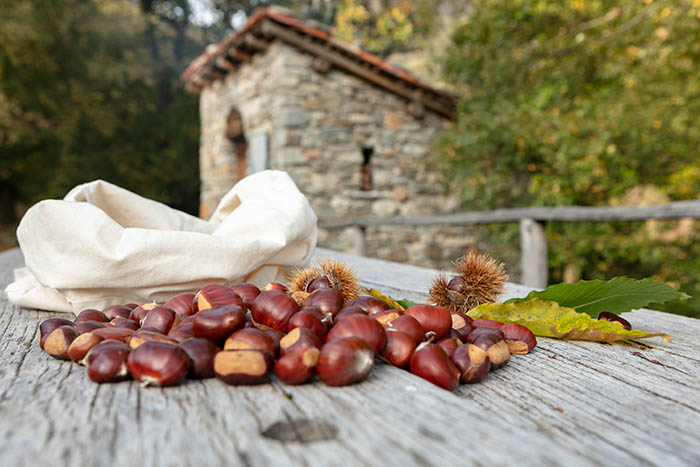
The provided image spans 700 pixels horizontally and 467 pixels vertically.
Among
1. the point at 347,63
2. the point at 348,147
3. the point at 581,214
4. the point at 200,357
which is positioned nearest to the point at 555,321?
the point at 200,357

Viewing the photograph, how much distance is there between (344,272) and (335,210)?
6.06 metres

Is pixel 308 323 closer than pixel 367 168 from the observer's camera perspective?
Yes

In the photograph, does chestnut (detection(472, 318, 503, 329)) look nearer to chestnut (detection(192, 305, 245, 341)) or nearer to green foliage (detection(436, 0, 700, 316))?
chestnut (detection(192, 305, 245, 341))

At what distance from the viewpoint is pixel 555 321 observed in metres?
0.99

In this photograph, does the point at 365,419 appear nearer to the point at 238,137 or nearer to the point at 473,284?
the point at 473,284

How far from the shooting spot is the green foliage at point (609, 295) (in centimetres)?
97

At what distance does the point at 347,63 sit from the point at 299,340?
22.4 feet

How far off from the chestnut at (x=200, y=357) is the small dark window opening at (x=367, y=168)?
681cm

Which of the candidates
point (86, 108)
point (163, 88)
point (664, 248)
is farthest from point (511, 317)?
point (163, 88)

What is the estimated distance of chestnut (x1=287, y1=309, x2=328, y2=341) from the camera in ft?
2.64

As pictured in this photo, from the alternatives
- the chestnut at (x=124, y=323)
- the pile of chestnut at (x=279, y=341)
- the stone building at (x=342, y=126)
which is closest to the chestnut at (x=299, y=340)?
the pile of chestnut at (x=279, y=341)

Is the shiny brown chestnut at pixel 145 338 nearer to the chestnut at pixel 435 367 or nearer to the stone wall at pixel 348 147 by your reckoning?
the chestnut at pixel 435 367

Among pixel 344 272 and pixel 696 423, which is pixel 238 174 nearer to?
pixel 344 272

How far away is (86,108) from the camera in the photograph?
1401 centimetres
